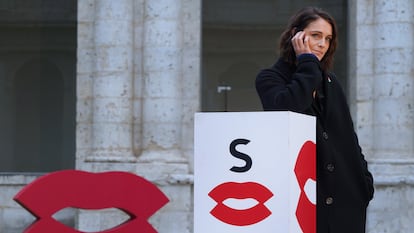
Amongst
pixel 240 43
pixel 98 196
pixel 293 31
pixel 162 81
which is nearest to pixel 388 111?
pixel 240 43

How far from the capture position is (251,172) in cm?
254

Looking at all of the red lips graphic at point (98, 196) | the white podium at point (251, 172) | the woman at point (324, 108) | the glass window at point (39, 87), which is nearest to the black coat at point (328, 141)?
the woman at point (324, 108)

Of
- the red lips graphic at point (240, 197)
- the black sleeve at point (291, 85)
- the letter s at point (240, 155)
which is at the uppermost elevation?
the black sleeve at point (291, 85)

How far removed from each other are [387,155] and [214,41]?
2.61 m

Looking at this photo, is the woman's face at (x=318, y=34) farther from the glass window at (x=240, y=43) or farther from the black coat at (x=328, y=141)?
the glass window at (x=240, y=43)

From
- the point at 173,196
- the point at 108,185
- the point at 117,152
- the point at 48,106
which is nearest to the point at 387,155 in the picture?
the point at 173,196

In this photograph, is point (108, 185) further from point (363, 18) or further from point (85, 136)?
point (363, 18)

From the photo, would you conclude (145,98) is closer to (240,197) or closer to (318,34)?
(318,34)

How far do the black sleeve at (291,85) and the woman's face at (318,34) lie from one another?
75 millimetres

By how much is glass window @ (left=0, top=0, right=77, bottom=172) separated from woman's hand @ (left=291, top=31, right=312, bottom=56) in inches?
280

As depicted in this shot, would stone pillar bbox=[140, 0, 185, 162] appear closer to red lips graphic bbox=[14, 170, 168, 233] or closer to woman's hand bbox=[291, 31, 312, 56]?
red lips graphic bbox=[14, 170, 168, 233]

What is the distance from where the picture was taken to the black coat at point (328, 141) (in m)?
2.84

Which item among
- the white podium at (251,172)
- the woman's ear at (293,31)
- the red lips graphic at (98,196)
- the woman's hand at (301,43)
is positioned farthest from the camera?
the red lips graphic at (98,196)

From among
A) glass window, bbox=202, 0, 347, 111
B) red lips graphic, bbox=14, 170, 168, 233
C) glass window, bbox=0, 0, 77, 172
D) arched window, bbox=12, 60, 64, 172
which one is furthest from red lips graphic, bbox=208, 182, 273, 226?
arched window, bbox=12, 60, 64, 172
